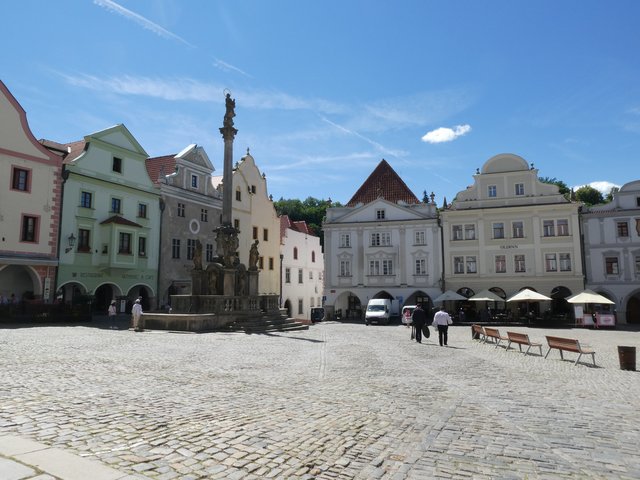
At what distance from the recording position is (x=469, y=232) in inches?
1726

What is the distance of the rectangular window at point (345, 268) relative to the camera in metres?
46.1

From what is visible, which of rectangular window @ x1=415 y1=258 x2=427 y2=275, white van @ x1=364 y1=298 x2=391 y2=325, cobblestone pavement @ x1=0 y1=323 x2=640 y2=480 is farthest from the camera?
rectangular window @ x1=415 y1=258 x2=427 y2=275

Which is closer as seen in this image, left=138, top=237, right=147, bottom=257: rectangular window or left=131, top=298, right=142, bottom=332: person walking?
left=131, top=298, right=142, bottom=332: person walking

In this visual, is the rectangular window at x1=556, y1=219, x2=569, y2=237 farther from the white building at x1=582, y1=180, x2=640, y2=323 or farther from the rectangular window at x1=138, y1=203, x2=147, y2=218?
the rectangular window at x1=138, y1=203, x2=147, y2=218

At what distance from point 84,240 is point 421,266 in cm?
2753

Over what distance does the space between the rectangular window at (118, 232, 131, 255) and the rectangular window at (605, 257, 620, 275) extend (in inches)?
1474

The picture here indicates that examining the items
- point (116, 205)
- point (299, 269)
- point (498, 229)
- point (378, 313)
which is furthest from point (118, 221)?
point (498, 229)

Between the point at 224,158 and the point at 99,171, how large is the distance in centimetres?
1170

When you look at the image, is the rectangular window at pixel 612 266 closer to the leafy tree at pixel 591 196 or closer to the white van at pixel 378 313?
the white van at pixel 378 313

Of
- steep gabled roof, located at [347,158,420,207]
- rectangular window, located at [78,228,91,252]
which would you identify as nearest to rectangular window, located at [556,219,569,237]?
steep gabled roof, located at [347,158,420,207]

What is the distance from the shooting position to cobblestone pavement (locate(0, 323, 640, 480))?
5.38 meters

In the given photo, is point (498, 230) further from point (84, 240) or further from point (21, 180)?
point (21, 180)

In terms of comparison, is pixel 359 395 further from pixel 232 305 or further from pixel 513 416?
pixel 232 305

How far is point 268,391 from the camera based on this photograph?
9.28 metres
